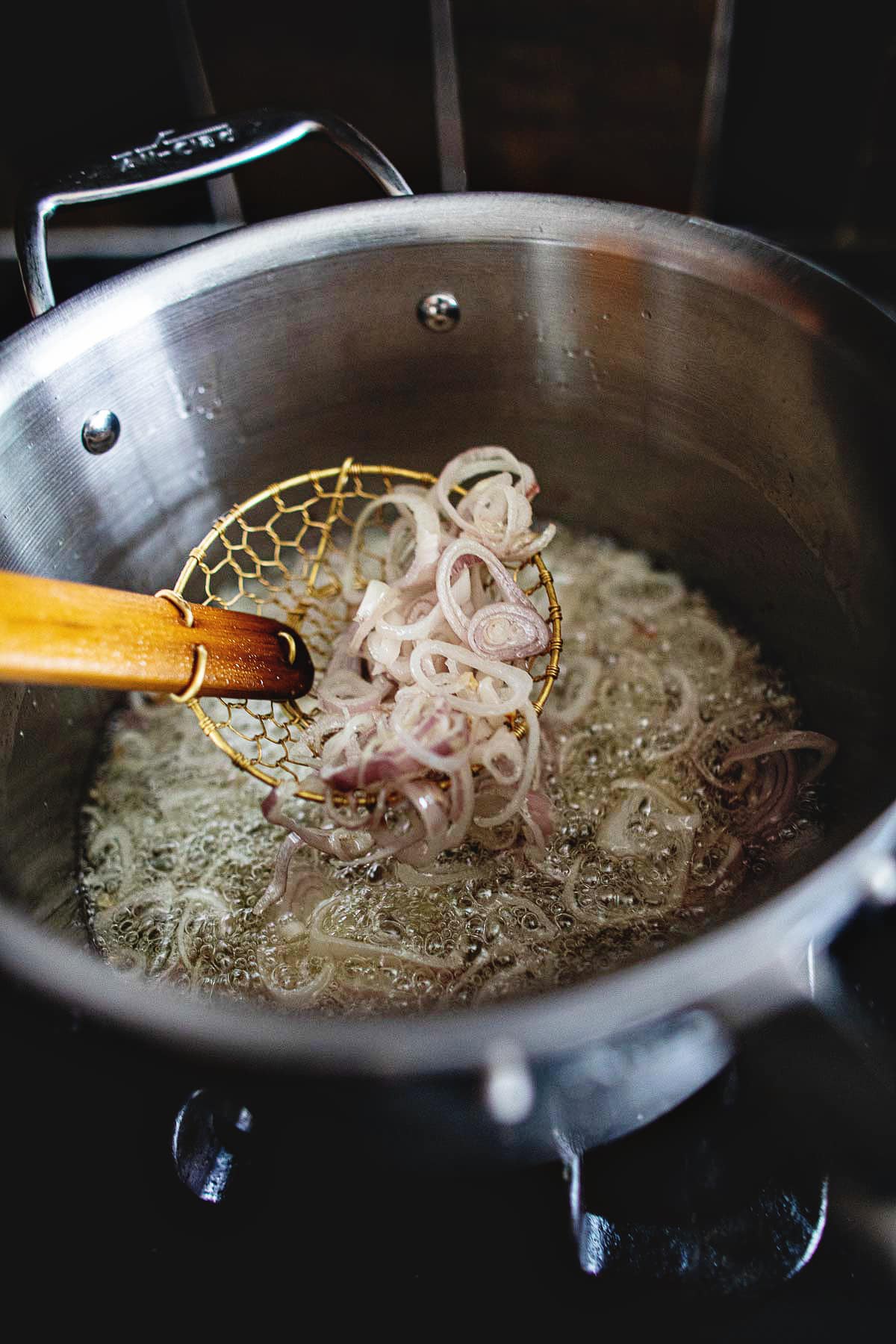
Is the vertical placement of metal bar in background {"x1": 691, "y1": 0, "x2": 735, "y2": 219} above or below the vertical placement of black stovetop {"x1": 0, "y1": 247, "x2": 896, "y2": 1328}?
above

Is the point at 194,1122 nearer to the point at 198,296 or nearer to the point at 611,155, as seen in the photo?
the point at 198,296

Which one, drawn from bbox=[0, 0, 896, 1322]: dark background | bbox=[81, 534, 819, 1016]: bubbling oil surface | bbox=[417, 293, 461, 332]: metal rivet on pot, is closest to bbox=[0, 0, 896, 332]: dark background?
bbox=[0, 0, 896, 1322]: dark background

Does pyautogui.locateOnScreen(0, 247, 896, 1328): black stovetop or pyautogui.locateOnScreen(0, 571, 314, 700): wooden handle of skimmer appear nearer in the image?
pyautogui.locateOnScreen(0, 571, 314, 700): wooden handle of skimmer

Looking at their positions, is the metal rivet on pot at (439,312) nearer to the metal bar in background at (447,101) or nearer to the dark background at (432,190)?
the dark background at (432,190)

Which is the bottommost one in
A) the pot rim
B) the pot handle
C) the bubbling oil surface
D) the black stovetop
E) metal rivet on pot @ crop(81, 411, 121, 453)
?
the black stovetop

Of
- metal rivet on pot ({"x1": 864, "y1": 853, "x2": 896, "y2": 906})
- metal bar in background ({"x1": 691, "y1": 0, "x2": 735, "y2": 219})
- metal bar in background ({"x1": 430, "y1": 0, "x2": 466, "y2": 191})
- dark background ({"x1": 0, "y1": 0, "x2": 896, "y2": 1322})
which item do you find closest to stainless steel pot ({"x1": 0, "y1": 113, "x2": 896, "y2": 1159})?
metal rivet on pot ({"x1": 864, "y1": 853, "x2": 896, "y2": 906})

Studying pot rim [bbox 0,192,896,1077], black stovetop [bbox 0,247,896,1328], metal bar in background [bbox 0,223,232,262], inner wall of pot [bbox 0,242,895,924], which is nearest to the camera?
pot rim [bbox 0,192,896,1077]

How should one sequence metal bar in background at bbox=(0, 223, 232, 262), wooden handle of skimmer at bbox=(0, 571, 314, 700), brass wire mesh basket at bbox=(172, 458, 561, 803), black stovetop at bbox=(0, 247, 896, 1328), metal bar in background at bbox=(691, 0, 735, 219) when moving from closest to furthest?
1. wooden handle of skimmer at bbox=(0, 571, 314, 700)
2. black stovetop at bbox=(0, 247, 896, 1328)
3. brass wire mesh basket at bbox=(172, 458, 561, 803)
4. metal bar in background at bbox=(691, 0, 735, 219)
5. metal bar in background at bbox=(0, 223, 232, 262)

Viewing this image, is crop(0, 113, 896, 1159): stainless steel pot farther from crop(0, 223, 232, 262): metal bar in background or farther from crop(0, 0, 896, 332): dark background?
crop(0, 223, 232, 262): metal bar in background

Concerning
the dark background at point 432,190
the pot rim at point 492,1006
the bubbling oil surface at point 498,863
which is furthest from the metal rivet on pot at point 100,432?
the pot rim at point 492,1006
